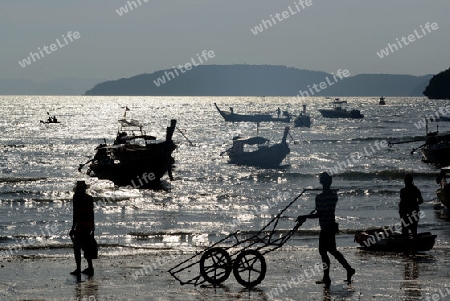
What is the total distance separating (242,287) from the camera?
47.5ft

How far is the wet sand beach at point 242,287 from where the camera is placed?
1373 cm

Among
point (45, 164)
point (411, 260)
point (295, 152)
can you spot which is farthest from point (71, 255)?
point (295, 152)

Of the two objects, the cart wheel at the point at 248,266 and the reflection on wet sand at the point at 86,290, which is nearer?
the reflection on wet sand at the point at 86,290

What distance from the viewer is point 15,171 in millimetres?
63750

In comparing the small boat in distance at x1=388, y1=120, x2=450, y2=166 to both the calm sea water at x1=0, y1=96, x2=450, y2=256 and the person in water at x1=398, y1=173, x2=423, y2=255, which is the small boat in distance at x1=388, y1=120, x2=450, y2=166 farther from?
the person in water at x1=398, y1=173, x2=423, y2=255

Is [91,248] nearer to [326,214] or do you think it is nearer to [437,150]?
[326,214]

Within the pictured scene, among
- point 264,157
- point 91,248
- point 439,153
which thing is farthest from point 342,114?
point 91,248

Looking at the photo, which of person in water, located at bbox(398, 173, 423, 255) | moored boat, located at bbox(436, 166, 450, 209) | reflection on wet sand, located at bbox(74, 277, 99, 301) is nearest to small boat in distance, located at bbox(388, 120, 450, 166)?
moored boat, located at bbox(436, 166, 450, 209)

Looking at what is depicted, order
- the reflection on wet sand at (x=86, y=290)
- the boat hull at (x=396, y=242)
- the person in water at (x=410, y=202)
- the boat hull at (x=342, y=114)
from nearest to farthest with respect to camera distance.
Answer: the reflection on wet sand at (x=86, y=290), the person in water at (x=410, y=202), the boat hull at (x=396, y=242), the boat hull at (x=342, y=114)

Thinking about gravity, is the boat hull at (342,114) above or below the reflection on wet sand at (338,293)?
above

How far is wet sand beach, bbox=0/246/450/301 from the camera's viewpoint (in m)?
13.7

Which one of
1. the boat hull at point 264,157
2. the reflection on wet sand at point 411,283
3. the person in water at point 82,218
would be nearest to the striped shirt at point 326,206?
the reflection on wet sand at point 411,283

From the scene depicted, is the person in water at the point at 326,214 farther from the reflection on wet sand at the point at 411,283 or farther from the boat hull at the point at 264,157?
the boat hull at the point at 264,157

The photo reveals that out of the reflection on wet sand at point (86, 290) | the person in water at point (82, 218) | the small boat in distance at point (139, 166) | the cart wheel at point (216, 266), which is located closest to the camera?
the reflection on wet sand at point (86, 290)
